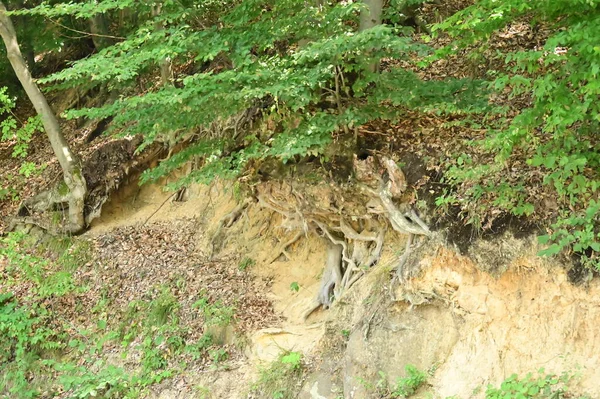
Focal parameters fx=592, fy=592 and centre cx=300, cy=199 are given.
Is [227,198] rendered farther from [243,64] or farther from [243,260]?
[243,64]

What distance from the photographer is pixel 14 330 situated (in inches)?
415

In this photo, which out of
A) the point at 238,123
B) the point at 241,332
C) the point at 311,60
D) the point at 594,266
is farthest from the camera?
the point at 238,123

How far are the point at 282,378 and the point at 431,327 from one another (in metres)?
2.29

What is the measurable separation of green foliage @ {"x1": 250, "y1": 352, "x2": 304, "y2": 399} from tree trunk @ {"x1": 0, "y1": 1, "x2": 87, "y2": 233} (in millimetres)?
6345

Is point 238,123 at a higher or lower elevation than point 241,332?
higher

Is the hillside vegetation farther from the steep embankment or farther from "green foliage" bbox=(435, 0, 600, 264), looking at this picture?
the steep embankment

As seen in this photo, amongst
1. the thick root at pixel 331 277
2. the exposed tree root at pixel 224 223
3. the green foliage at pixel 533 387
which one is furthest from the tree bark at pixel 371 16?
the green foliage at pixel 533 387

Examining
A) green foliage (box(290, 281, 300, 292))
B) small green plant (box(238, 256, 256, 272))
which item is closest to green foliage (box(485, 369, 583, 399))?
green foliage (box(290, 281, 300, 292))

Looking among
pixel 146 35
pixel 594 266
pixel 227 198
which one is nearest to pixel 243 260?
pixel 227 198

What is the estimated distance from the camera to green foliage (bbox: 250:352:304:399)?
802 centimetres

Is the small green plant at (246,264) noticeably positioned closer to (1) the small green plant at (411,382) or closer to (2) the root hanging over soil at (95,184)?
(2) the root hanging over soil at (95,184)

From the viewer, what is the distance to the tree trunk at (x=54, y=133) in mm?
11734

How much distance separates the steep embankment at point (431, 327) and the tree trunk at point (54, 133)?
494 centimetres

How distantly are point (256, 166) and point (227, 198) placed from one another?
2630 millimetres
